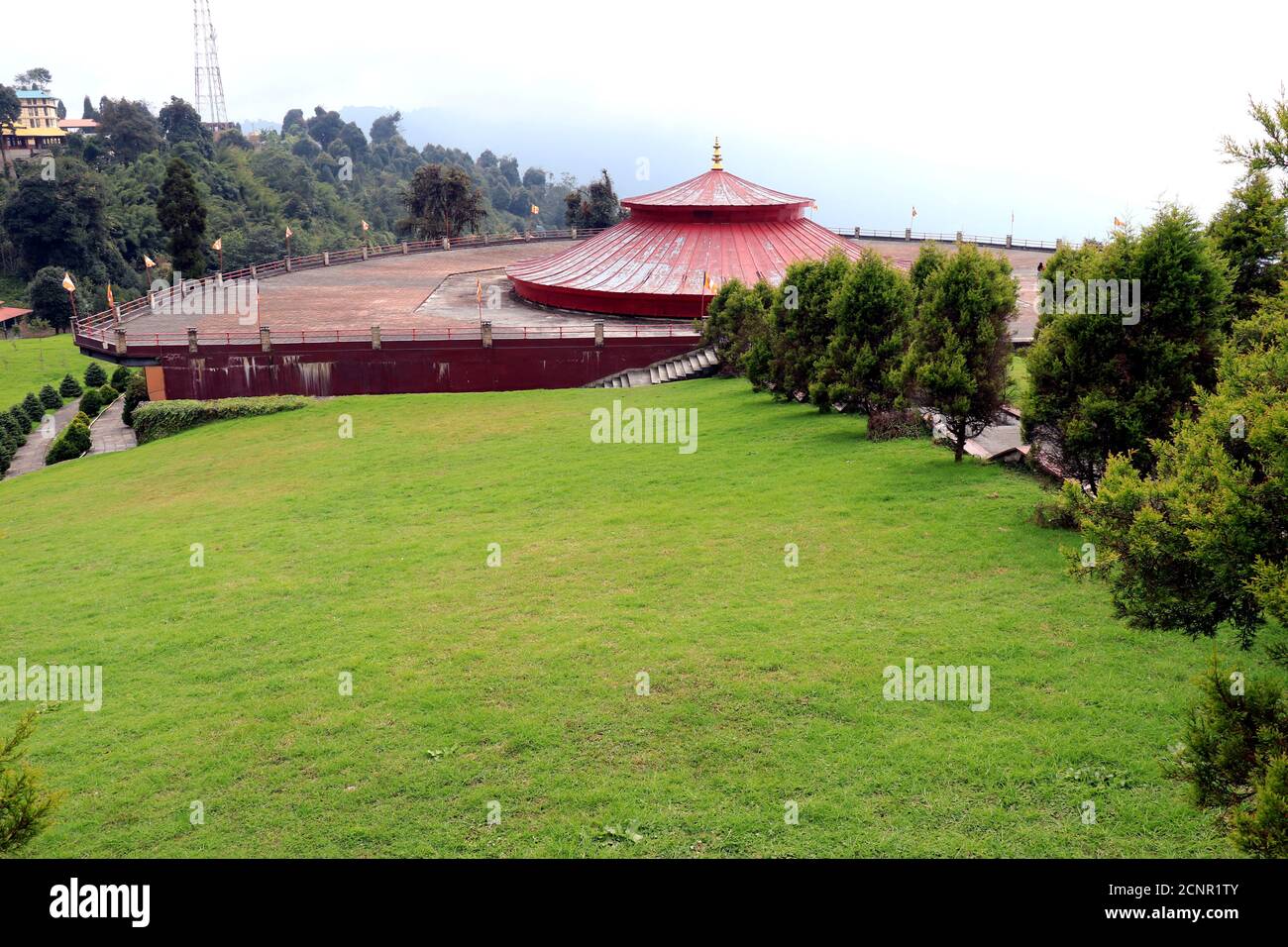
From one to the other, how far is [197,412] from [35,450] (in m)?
11.9

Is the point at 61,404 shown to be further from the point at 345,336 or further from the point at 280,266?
the point at 345,336

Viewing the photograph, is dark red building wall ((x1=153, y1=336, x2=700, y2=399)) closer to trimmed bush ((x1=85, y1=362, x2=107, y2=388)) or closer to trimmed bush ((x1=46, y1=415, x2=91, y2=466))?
trimmed bush ((x1=46, y1=415, x2=91, y2=466))

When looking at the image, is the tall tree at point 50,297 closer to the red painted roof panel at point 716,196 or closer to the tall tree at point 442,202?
the tall tree at point 442,202

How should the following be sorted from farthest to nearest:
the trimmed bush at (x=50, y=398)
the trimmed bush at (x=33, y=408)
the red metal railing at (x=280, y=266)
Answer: the trimmed bush at (x=50, y=398) < the trimmed bush at (x=33, y=408) < the red metal railing at (x=280, y=266)

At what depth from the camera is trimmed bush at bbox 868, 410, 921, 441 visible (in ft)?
58.2

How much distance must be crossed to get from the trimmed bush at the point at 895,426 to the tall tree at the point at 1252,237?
5.83m

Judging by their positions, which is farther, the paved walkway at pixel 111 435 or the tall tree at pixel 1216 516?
the paved walkway at pixel 111 435

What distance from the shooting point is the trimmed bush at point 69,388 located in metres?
43.7

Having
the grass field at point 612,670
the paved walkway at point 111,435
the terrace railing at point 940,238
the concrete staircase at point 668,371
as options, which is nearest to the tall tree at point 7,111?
the paved walkway at point 111,435

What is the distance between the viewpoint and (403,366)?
1118 inches

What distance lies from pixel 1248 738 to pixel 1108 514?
2.17m

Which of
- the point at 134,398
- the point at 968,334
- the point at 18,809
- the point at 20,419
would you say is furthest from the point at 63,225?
the point at 18,809

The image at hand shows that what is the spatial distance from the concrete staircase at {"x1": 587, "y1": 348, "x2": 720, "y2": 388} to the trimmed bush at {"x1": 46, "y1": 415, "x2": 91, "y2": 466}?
50.5 feet
